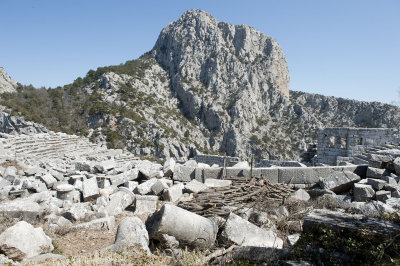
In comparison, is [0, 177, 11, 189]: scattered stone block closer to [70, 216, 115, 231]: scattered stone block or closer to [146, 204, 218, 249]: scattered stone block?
[70, 216, 115, 231]: scattered stone block

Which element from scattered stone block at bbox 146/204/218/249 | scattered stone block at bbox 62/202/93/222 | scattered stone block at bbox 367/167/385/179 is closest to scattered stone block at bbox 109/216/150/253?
scattered stone block at bbox 146/204/218/249

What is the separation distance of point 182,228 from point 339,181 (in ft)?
17.7

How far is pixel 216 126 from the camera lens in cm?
6128

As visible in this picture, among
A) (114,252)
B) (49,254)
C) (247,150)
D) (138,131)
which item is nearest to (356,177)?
A: (114,252)

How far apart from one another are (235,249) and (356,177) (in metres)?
5.60

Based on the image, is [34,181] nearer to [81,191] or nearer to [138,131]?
[81,191]

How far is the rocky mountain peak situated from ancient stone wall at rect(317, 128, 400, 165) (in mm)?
49624

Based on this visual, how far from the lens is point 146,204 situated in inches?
283

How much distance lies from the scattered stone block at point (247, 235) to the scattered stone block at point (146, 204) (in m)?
→ 2.83

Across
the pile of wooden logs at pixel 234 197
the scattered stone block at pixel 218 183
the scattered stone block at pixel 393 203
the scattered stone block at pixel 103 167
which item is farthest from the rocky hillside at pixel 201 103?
the scattered stone block at pixel 393 203

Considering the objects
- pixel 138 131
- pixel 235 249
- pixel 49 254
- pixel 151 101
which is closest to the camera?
pixel 235 249

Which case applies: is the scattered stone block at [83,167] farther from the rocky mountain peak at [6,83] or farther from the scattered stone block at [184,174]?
the rocky mountain peak at [6,83]

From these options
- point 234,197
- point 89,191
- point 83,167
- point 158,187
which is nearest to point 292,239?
point 234,197

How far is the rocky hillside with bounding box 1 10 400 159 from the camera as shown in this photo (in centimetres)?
4875
